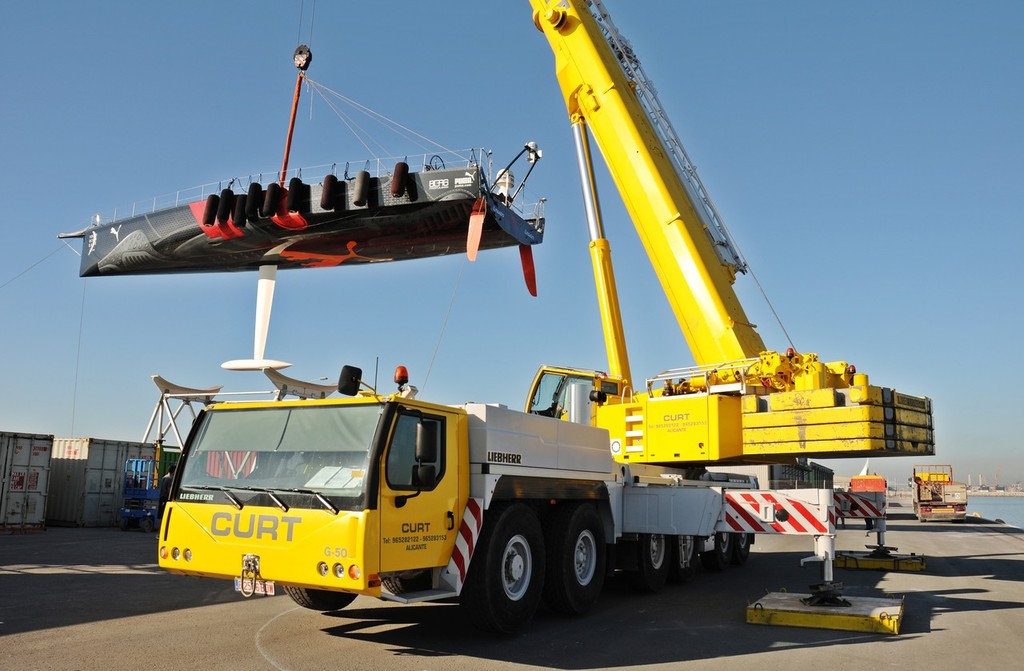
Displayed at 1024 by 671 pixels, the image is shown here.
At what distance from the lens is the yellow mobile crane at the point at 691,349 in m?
8.97

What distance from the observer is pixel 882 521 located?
13.0 m

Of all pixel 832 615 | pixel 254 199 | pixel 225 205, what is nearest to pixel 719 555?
pixel 832 615

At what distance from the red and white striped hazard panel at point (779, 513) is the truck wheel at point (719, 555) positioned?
3436 millimetres

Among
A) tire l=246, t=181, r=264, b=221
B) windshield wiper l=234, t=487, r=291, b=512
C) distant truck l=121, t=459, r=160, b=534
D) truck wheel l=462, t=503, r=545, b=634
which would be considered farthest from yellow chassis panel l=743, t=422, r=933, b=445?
tire l=246, t=181, r=264, b=221

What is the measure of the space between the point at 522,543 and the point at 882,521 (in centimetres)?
861

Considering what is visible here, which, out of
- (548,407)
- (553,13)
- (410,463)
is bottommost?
(410,463)

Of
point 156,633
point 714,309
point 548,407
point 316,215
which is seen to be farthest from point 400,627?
point 316,215

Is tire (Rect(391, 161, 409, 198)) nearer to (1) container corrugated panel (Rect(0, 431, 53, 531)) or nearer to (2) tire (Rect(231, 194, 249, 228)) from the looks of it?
(2) tire (Rect(231, 194, 249, 228))

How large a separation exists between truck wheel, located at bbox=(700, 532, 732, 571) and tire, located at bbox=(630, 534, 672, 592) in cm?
238

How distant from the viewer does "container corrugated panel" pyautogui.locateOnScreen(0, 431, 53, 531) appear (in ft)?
61.8

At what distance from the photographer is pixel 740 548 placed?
1316 cm

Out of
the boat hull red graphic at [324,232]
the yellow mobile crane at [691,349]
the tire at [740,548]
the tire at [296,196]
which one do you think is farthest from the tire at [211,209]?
the tire at [740,548]

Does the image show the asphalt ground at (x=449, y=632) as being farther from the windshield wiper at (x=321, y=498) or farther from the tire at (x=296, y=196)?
the tire at (x=296, y=196)

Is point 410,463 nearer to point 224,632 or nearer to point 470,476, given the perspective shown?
point 470,476
